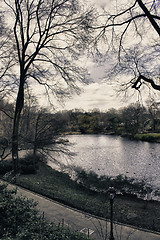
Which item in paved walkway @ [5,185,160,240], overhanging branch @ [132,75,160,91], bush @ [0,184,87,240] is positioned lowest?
paved walkway @ [5,185,160,240]

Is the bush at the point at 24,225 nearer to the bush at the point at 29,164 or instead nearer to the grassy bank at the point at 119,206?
the grassy bank at the point at 119,206

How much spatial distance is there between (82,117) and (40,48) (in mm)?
50739

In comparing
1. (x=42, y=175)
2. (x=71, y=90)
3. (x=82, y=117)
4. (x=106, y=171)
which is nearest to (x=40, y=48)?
(x=71, y=90)

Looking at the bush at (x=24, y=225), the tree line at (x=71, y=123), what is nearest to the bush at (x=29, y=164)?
the tree line at (x=71, y=123)

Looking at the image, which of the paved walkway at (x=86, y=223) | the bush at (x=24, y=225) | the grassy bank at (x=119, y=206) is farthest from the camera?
the grassy bank at (x=119, y=206)

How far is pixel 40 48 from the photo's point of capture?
14062mm

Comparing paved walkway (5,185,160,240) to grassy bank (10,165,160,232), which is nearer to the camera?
paved walkway (5,185,160,240)

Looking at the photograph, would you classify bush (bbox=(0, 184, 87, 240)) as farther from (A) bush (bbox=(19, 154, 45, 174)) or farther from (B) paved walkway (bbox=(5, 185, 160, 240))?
(A) bush (bbox=(19, 154, 45, 174))

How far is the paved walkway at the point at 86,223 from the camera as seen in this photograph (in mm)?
6750

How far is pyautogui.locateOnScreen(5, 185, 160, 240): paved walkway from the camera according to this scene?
266 inches

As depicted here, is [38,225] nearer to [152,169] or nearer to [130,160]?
[152,169]

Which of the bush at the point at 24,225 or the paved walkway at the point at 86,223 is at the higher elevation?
the bush at the point at 24,225

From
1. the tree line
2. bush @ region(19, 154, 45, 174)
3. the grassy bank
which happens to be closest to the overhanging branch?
the tree line

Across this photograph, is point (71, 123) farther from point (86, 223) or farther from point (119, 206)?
point (86, 223)
